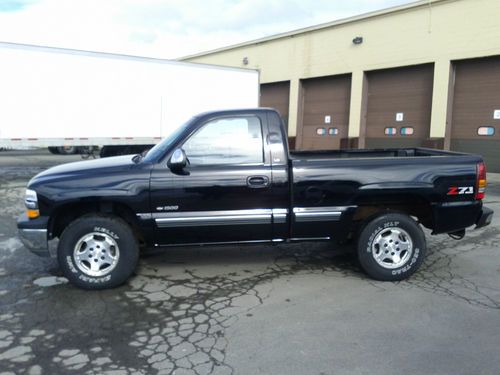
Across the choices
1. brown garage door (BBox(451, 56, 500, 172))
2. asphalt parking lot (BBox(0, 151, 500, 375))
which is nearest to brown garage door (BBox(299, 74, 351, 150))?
brown garage door (BBox(451, 56, 500, 172))

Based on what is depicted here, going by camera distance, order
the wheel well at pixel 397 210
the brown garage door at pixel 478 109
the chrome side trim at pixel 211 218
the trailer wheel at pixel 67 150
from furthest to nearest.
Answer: the trailer wheel at pixel 67 150 → the brown garage door at pixel 478 109 → the wheel well at pixel 397 210 → the chrome side trim at pixel 211 218

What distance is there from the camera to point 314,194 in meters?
4.81

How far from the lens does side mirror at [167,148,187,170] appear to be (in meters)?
4.47

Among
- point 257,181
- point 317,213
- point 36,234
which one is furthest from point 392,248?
point 36,234

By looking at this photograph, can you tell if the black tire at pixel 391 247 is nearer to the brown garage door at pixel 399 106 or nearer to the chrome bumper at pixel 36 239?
the chrome bumper at pixel 36 239

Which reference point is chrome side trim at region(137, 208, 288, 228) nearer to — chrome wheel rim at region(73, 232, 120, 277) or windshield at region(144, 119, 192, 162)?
chrome wheel rim at region(73, 232, 120, 277)

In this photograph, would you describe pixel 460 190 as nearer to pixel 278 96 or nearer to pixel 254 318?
pixel 254 318

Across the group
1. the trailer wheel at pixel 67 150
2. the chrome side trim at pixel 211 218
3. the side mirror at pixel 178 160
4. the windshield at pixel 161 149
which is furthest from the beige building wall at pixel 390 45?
the side mirror at pixel 178 160

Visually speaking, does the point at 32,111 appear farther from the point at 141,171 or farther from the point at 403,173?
the point at 403,173

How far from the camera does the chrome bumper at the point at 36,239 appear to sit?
A: 4.54m

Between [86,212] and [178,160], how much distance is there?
1.18m

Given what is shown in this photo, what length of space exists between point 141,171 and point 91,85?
32.4 ft

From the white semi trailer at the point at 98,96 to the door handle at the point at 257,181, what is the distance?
10084 mm

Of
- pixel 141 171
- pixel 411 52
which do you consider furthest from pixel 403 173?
pixel 411 52
